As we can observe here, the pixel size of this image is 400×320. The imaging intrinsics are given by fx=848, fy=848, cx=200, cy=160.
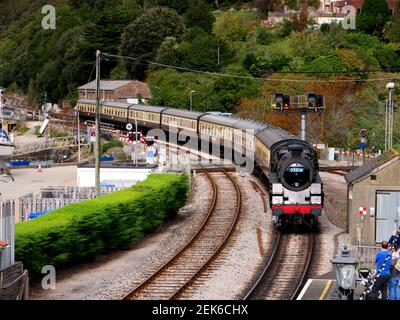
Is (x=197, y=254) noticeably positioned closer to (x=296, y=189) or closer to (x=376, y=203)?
(x=296, y=189)

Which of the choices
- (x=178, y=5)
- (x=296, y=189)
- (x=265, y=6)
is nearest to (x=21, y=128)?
(x=178, y=5)

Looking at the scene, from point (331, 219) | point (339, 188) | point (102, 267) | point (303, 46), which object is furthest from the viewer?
point (303, 46)

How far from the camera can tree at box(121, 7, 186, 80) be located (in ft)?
333

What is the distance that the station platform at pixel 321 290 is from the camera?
16750 mm

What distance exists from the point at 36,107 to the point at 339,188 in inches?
3853

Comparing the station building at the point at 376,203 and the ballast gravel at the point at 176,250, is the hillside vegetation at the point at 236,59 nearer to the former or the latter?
the ballast gravel at the point at 176,250

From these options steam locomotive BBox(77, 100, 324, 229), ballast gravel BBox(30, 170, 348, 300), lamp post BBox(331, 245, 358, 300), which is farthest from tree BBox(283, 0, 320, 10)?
lamp post BBox(331, 245, 358, 300)

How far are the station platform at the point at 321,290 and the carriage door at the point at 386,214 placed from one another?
533 cm

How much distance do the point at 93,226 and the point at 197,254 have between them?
333 centimetres

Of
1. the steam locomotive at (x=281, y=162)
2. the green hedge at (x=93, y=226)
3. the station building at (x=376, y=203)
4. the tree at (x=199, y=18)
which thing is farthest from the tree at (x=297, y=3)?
the station building at (x=376, y=203)

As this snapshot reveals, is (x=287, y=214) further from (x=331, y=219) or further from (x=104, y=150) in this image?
(x=104, y=150)

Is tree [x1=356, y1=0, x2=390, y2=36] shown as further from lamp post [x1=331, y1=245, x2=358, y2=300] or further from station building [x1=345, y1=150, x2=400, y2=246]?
lamp post [x1=331, y1=245, x2=358, y2=300]
